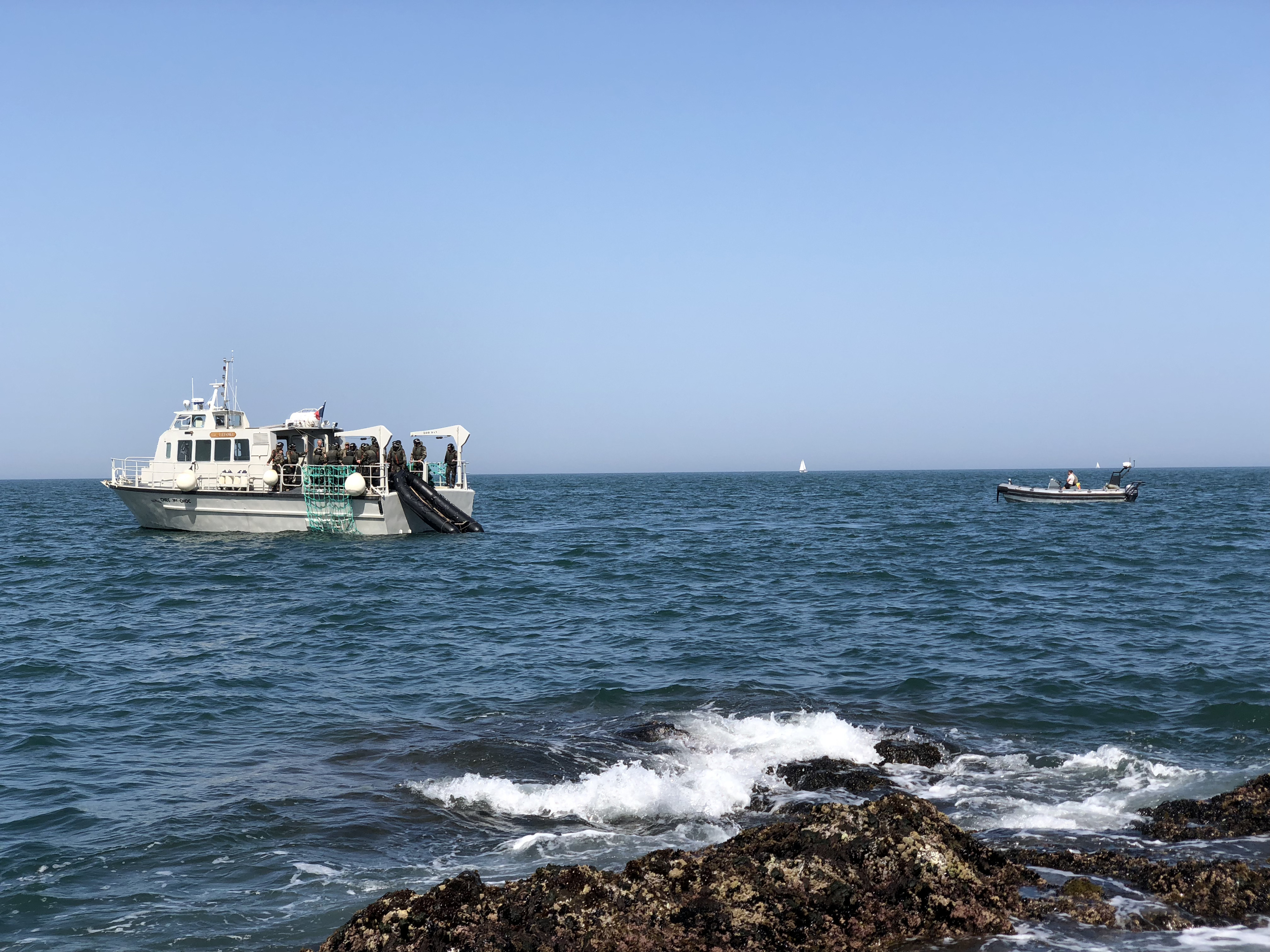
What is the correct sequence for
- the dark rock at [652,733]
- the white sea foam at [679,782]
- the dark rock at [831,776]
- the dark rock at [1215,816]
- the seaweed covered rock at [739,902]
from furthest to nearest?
the dark rock at [652,733], the dark rock at [831,776], the white sea foam at [679,782], the dark rock at [1215,816], the seaweed covered rock at [739,902]

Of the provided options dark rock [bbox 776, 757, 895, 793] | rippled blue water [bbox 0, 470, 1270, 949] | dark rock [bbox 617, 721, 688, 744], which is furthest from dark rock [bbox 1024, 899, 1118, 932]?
dark rock [bbox 617, 721, 688, 744]

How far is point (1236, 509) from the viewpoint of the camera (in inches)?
2101

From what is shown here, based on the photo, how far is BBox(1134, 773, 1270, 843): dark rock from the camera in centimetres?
741

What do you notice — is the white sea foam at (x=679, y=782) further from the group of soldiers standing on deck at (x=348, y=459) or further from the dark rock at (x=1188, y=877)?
the group of soldiers standing on deck at (x=348, y=459)

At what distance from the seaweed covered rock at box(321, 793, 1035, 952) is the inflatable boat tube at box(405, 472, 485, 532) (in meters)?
28.3

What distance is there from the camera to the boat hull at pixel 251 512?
3250 cm

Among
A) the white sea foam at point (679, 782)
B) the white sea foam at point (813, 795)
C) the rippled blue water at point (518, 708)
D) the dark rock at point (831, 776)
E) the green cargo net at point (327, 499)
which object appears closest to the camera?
the rippled blue water at point (518, 708)

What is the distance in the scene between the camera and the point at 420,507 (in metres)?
33.6

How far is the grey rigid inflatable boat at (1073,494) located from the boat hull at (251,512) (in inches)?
1441

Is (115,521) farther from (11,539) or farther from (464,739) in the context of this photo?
(464,739)

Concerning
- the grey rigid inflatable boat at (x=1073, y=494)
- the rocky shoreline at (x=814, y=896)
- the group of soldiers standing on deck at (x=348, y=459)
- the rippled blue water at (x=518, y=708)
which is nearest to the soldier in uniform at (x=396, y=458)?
the group of soldiers standing on deck at (x=348, y=459)

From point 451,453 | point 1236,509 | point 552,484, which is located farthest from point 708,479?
point 451,453

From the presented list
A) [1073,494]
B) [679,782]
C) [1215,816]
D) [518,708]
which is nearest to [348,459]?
[518,708]

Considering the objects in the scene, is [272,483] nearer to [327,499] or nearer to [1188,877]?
[327,499]
